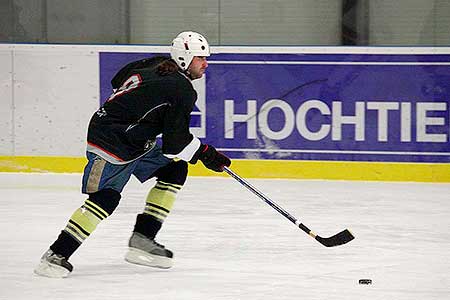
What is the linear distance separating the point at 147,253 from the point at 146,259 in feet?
0.07

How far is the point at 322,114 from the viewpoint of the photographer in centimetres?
729

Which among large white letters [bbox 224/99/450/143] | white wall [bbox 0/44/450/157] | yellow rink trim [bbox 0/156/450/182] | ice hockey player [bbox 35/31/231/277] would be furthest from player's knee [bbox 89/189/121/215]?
white wall [bbox 0/44/450/157]

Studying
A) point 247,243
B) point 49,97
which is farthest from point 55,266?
point 49,97

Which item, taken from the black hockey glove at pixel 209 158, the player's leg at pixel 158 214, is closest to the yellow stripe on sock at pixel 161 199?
the player's leg at pixel 158 214

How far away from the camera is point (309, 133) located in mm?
7285

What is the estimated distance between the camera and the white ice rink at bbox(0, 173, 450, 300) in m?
4.07

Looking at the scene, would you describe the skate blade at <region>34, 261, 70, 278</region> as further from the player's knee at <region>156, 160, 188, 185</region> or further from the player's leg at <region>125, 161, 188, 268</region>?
the player's knee at <region>156, 160, 188, 185</region>

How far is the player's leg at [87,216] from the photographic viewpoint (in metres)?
4.22

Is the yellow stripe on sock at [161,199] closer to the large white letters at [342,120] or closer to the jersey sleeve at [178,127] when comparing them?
the jersey sleeve at [178,127]

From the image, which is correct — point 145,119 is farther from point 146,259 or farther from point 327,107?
point 327,107

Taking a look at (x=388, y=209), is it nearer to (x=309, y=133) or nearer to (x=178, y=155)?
(x=309, y=133)

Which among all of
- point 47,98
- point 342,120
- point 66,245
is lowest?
point 66,245

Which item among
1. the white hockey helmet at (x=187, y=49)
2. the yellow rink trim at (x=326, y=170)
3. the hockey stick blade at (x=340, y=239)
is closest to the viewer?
the white hockey helmet at (x=187, y=49)

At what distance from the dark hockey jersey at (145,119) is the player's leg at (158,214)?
18 centimetres
